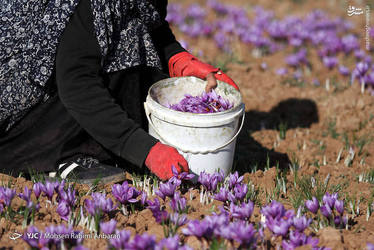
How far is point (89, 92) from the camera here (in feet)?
7.70

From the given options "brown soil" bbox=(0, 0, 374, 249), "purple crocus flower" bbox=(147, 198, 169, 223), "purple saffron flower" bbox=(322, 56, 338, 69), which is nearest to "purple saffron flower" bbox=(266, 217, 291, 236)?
"brown soil" bbox=(0, 0, 374, 249)

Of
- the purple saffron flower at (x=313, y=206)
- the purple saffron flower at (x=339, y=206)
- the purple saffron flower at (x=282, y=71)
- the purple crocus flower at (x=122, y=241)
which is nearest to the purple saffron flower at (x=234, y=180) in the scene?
the purple saffron flower at (x=313, y=206)

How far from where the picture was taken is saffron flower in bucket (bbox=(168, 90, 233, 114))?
2537 mm

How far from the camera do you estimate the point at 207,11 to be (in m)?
6.70

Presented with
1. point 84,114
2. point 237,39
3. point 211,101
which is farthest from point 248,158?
point 237,39

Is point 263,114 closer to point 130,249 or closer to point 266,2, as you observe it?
point 130,249

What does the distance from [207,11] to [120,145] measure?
4.67m

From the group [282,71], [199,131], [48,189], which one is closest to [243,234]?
[199,131]

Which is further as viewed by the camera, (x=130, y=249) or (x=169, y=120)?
(x=169, y=120)

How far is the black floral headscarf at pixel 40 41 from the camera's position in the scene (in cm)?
234

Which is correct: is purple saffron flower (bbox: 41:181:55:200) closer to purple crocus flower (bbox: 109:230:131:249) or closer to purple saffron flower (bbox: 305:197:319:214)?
purple crocus flower (bbox: 109:230:131:249)

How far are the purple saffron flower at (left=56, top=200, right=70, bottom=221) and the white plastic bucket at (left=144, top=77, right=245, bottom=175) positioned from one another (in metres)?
0.62

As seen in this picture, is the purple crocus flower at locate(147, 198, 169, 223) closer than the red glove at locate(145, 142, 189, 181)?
Yes

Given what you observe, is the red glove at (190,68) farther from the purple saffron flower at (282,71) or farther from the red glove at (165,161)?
the purple saffron flower at (282,71)
